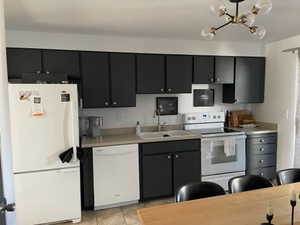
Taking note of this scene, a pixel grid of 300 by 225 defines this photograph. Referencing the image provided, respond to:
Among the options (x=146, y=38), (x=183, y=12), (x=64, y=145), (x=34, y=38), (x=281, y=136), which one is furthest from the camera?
(x=281, y=136)

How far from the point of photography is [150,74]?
3354mm

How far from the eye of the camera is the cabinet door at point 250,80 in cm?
379

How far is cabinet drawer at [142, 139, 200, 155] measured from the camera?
3.09m

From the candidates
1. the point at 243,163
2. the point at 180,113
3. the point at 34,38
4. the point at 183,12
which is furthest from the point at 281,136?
the point at 34,38

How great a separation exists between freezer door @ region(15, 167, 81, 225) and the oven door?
1.81 m

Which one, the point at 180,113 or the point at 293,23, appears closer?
the point at 293,23

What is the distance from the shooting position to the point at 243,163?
3561 millimetres

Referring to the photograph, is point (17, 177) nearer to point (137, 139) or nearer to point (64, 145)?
point (64, 145)

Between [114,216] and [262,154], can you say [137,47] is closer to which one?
[114,216]

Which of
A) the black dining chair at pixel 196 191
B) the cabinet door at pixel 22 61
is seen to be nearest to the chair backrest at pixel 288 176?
the black dining chair at pixel 196 191

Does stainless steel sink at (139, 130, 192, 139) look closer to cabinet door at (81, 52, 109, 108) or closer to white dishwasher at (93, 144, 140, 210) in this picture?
white dishwasher at (93, 144, 140, 210)

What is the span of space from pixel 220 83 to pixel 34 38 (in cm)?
284

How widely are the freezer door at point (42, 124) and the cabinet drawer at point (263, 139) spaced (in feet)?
8.53

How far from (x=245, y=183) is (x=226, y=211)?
558mm
